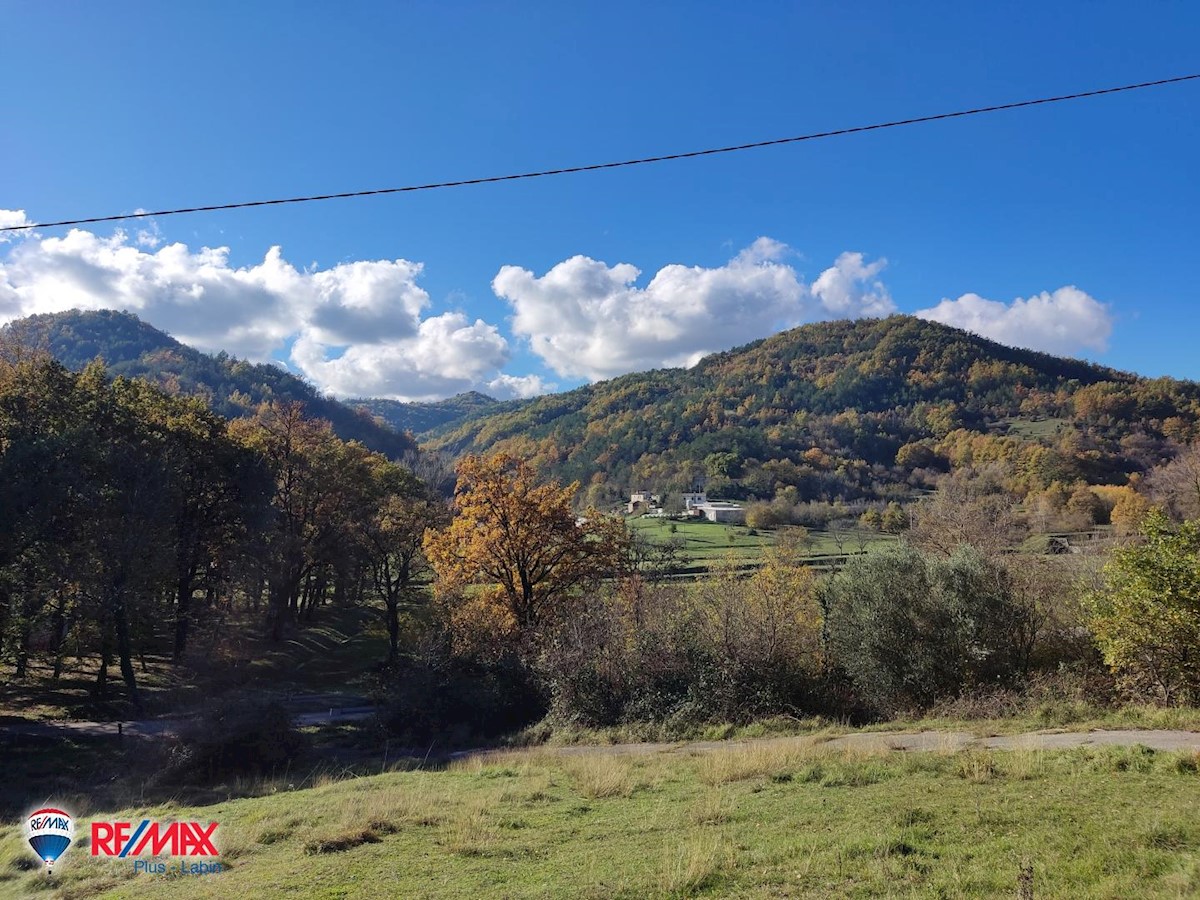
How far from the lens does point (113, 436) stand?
2473 centimetres

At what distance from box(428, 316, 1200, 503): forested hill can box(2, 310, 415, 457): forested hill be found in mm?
34285

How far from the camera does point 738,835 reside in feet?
23.5

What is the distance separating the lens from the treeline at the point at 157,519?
20922 mm

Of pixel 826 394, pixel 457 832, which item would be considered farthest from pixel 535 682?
pixel 826 394

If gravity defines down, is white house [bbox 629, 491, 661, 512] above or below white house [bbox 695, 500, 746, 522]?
above

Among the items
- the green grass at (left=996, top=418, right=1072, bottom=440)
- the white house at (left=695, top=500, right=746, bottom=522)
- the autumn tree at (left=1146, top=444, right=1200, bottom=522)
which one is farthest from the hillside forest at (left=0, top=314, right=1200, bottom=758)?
the green grass at (left=996, top=418, right=1072, bottom=440)

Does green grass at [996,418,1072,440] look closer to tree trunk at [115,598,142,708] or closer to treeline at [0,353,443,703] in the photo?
treeline at [0,353,443,703]

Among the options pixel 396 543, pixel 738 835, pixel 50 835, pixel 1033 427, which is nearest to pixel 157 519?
pixel 396 543

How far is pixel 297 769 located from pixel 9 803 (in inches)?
211

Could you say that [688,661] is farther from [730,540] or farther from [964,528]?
[730,540]

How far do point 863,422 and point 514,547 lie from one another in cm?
12092

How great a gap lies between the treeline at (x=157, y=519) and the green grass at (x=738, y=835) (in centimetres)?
1343

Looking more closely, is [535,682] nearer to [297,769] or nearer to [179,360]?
[297,769]

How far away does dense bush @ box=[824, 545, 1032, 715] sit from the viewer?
1593cm
